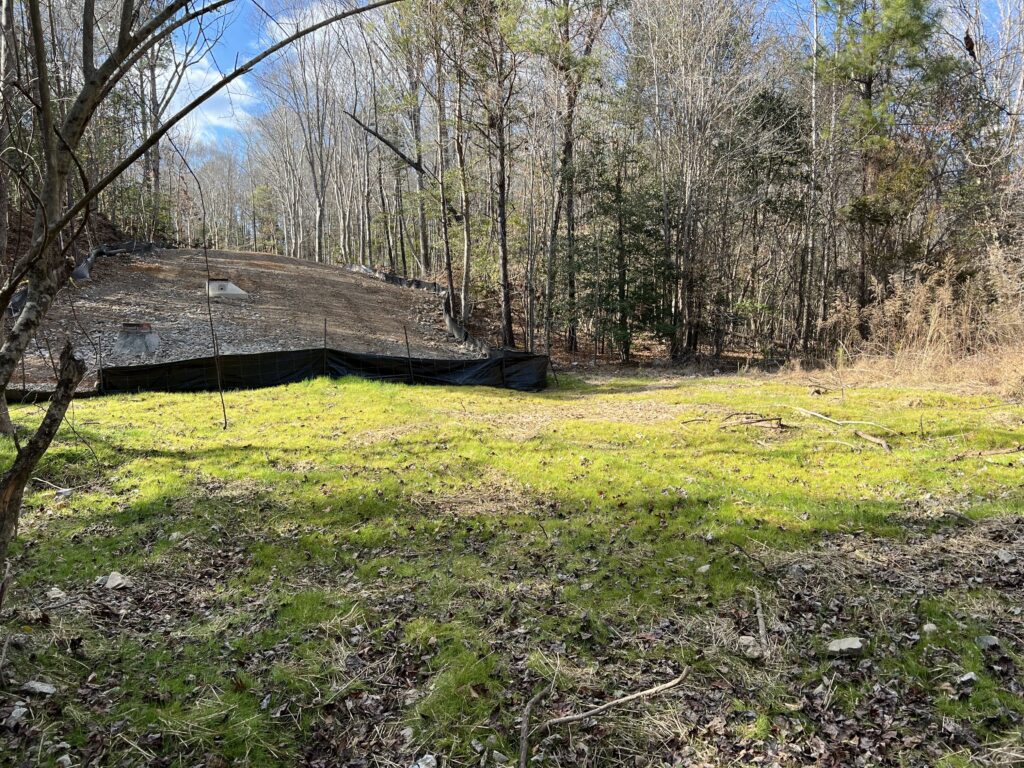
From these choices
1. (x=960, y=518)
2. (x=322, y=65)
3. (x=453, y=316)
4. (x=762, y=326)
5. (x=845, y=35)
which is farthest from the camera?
(x=322, y=65)

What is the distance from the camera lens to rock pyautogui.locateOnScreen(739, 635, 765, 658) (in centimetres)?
321

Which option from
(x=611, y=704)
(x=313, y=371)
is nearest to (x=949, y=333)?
(x=611, y=704)

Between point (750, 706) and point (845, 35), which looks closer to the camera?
point (750, 706)

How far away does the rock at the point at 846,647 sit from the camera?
3.18m

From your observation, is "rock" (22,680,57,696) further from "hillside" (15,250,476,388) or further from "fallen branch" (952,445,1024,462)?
"hillside" (15,250,476,388)

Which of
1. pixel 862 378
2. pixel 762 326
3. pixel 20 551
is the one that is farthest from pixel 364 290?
pixel 20 551

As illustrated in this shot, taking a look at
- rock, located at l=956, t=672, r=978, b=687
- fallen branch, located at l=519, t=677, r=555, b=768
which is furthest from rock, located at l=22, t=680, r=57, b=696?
rock, located at l=956, t=672, r=978, b=687

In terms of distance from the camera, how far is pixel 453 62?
14.6m

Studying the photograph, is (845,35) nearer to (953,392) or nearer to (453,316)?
(953,392)

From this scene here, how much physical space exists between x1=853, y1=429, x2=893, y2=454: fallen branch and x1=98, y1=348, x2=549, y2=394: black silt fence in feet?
23.1

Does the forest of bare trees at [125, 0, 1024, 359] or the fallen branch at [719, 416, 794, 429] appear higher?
the forest of bare trees at [125, 0, 1024, 359]

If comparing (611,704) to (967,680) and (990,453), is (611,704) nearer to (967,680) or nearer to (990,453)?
(967,680)

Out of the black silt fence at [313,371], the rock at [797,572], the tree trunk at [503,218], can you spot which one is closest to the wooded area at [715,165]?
the tree trunk at [503,218]

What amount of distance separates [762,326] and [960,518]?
16274mm
